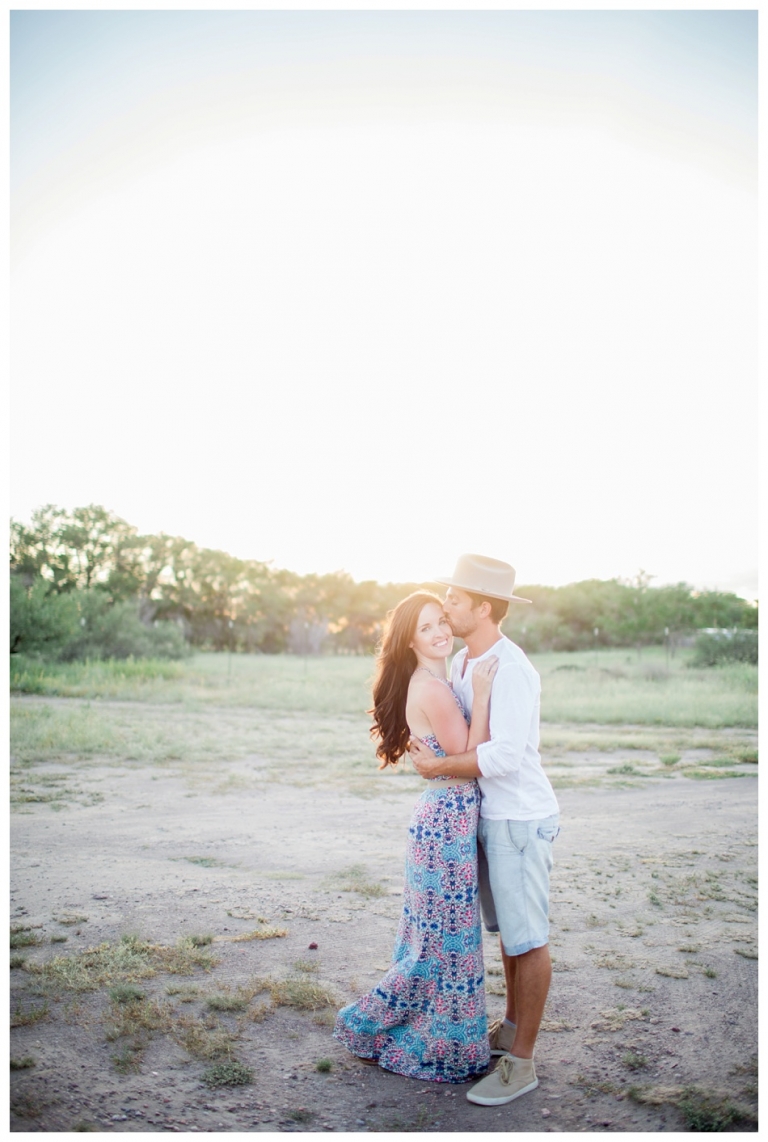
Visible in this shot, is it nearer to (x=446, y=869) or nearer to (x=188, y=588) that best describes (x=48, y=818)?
(x=446, y=869)

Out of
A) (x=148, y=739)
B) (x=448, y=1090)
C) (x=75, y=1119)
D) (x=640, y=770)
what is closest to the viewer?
(x=75, y=1119)

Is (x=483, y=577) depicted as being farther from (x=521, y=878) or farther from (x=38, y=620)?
(x=38, y=620)

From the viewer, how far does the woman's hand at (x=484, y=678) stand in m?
3.39

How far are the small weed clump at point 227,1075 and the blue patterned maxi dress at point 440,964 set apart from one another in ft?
1.79

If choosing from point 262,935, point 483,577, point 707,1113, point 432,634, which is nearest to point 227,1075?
point 262,935

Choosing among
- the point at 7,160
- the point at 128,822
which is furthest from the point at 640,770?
the point at 7,160

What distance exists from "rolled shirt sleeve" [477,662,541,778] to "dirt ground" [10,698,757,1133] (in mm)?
1307

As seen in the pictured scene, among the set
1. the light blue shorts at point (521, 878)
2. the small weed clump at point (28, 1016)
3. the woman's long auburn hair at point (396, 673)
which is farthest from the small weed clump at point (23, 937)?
the light blue shorts at point (521, 878)

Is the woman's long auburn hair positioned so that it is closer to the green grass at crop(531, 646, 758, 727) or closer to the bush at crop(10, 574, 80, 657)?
the green grass at crop(531, 646, 758, 727)

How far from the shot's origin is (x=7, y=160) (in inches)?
149

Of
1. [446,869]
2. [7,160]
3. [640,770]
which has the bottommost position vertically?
[640,770]

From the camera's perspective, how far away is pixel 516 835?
338cm

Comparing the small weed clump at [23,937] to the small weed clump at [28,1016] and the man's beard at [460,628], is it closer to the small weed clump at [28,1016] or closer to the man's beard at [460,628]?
the small weed clump at [28,1016]

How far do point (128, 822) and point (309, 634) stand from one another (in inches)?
1655
